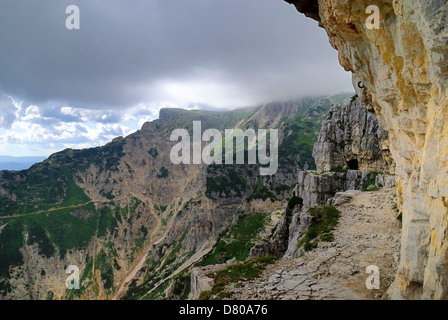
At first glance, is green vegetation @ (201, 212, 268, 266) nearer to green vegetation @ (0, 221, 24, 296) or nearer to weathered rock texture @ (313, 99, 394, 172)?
weathered rock texture @ (313, 99, 394, 172)

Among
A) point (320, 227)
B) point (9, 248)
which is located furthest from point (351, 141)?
point (9, 248)

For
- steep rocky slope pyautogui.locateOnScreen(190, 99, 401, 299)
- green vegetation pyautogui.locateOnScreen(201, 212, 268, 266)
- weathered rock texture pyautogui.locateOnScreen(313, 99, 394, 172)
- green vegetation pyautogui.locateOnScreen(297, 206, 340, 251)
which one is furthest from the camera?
green vegetation pyautogui.locateOnScreen(201, 212, 268, 266)

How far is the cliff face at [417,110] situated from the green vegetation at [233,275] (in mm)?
8491

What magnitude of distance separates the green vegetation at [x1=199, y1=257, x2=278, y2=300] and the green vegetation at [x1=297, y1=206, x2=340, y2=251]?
13.8ft

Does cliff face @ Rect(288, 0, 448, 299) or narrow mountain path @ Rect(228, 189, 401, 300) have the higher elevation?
cliff face @ Rect(288, 0, 448, 299)

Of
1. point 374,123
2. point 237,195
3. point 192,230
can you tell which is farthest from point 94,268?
point 374,123

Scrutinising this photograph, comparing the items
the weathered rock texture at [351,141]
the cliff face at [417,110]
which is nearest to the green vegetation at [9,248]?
the weathered rock texture at [351,141]

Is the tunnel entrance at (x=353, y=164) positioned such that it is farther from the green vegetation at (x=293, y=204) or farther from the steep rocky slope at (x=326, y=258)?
the green vegetation at (x=293, y=204)

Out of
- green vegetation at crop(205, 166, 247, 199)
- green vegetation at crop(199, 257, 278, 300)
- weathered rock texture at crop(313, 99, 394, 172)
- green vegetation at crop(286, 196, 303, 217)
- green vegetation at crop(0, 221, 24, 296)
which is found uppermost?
weathered rock texture at crop(313, 99, 394, 172)

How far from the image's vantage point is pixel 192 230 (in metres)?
140

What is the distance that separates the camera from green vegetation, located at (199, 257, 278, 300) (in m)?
15.1

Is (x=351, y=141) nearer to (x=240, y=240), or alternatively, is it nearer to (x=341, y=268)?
(x=341, y=268)

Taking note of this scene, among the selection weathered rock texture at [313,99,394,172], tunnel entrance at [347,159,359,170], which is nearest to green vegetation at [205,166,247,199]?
weathered rock texture at [313,99,394,172]
